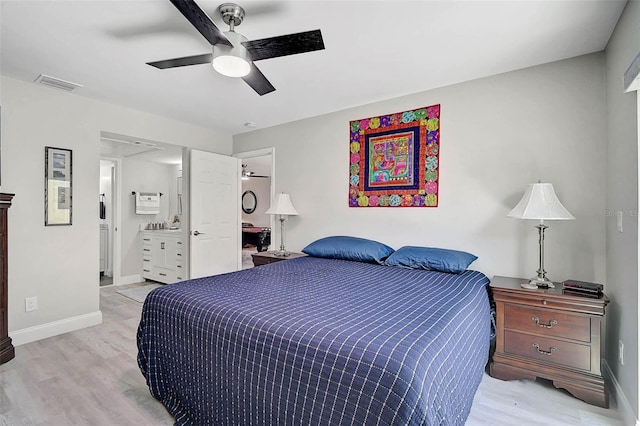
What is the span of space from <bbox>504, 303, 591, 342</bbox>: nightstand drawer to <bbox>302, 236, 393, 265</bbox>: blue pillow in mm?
1089

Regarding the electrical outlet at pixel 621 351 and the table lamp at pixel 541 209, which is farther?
the table lamp at pixel 541 209

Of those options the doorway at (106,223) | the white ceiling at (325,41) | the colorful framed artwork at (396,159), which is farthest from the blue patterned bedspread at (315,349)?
the doorway at (106,223)

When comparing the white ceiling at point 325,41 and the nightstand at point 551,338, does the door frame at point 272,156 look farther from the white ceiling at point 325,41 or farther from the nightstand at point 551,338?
the nightstand at point 551,338

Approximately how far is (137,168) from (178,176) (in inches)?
32.7

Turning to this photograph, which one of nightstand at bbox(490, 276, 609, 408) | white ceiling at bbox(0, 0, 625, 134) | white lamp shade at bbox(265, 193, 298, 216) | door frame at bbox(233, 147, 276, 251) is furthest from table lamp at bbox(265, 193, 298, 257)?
nightstand at bbox(490, 276, 609, 408)

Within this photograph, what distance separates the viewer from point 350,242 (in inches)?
124

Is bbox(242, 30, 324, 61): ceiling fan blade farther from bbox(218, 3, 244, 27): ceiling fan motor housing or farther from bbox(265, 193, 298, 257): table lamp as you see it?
bbox(265, 193, 298, 257): table lamp

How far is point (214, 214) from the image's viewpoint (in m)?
4.25

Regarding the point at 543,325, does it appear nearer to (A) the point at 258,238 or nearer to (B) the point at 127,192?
(B) the point at 127,192

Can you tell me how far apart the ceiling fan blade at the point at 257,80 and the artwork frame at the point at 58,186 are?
7.37ft

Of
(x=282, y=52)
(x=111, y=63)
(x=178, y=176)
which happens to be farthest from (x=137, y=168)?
(x=282, y=52)

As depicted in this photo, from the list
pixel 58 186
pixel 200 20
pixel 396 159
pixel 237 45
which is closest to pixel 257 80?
pixel 237 45

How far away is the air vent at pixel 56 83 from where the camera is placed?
106 inches

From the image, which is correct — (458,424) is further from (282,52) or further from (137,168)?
(137,168)
